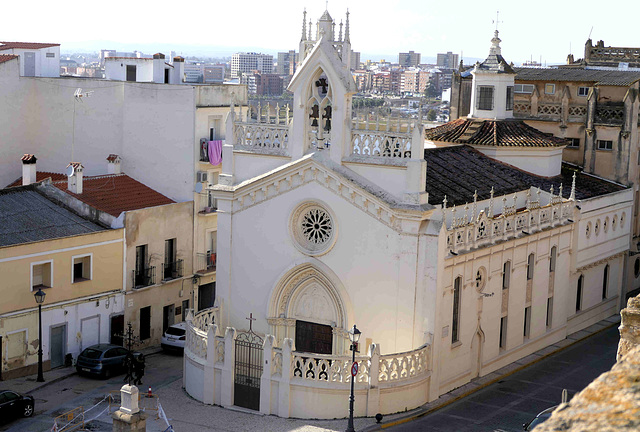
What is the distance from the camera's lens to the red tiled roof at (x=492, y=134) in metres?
43.4

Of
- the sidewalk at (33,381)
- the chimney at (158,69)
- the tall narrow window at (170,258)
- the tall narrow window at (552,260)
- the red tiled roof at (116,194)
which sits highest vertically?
the chimney at (158,69)

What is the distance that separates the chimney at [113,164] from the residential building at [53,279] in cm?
463

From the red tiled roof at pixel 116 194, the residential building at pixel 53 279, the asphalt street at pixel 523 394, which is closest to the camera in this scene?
the asphalt street at pixel 523 394

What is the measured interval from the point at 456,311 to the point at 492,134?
13.4m

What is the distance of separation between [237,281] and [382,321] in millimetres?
5909

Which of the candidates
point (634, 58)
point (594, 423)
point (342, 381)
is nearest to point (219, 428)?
point (342, 381)

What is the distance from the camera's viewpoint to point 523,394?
3347cm

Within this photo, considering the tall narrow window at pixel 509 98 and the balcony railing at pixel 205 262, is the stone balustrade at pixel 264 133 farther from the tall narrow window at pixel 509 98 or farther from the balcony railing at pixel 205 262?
the tall narrow window at pixel 509 98

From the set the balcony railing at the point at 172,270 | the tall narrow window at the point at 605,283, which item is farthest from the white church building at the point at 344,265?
the tall narrow window at the point at 605,283

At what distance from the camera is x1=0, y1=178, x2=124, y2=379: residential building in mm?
34375

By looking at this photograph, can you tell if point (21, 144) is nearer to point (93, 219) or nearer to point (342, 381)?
point (93, 219)

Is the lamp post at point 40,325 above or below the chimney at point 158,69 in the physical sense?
below

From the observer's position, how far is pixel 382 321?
31688 millimetres

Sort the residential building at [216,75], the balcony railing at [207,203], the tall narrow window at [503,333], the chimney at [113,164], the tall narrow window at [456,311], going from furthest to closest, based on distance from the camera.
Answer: the residential building at [216,75]
the balcony railing at [207,203]
the chimney at [113,164]
the tall narrow window at [503,333]
the tall narrow window at [456,311]
